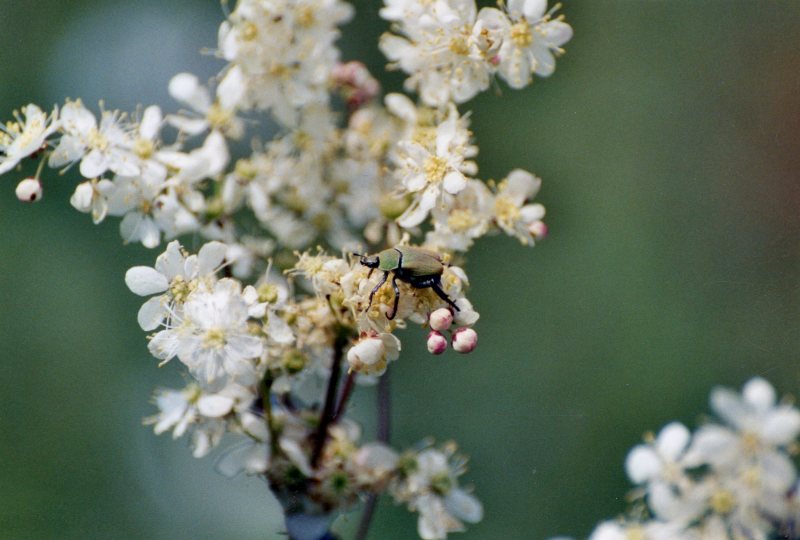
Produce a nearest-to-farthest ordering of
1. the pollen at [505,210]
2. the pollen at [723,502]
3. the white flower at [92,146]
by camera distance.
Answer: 1. the pollen at [723,502]
2. the white flower at [92,146]
3. the pollen at [505,210]

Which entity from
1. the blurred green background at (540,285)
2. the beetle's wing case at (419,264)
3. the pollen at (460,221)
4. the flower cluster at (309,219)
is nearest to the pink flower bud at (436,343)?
the flower cluster at (309,219)

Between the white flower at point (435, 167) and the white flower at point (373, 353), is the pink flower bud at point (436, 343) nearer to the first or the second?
the white flower at point (373, 353)

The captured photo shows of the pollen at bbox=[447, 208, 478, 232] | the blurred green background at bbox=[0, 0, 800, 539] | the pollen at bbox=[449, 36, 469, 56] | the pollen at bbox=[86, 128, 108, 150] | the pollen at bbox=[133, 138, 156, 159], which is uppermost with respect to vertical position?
the blurred green background at bbox=[0, 0, 800, 539]

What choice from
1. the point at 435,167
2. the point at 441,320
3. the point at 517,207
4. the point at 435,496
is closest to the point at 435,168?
the point at 435,167

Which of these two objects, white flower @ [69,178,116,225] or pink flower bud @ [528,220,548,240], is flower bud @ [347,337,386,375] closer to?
pink flower bud @ [528,220,548,240]

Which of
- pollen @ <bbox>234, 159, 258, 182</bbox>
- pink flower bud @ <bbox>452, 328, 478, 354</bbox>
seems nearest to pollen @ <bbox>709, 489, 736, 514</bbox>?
pink flower bud @ <bbox>452, 328, 478, 354</bbox>

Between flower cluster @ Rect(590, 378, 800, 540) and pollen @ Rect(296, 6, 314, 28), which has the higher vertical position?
pollen @ Rect(296, 6, 314, 28)

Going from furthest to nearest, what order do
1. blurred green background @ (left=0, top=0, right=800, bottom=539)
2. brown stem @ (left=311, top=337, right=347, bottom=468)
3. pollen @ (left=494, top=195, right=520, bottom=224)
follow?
blurred green background @ (left=0, top=0, right=800, bottom=539) < pollen @ (left=494, top=195, right=520, bottom=224) < brown stem @ (left=311, top=337, right=347, bottom=468)

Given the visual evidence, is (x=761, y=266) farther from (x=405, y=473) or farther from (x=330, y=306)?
(x=330, y=306)
